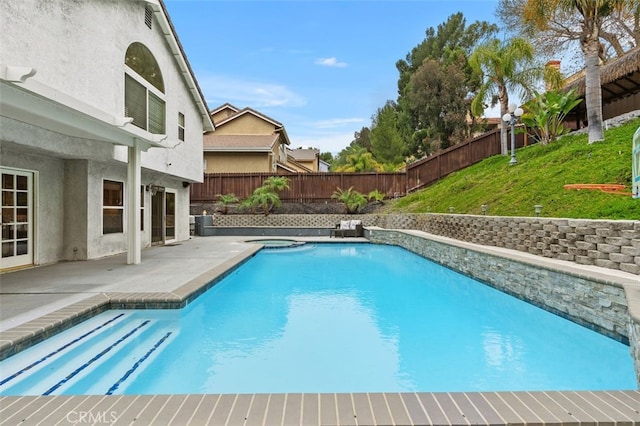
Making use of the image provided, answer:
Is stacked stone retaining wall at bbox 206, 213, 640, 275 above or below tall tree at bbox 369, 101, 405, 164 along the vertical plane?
below

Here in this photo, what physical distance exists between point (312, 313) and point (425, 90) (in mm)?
25119

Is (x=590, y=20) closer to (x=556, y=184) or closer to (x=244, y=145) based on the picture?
(x=556, y=184)

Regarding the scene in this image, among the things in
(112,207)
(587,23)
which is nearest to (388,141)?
(587,23)

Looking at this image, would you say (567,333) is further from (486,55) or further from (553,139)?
(486,55)

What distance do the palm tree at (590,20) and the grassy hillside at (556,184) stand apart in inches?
35.6

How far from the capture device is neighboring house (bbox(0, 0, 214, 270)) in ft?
18.7

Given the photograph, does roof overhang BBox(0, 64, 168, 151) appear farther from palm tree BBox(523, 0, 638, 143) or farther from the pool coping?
palm tree BBox(523, 0, 638, 143)

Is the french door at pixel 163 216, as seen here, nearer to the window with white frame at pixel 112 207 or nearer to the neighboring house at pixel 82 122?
the neighboring house at pixel 82 122

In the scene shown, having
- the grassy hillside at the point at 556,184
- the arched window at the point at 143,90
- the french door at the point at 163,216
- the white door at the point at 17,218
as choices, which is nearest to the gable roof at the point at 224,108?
the french door at the point at 163,216

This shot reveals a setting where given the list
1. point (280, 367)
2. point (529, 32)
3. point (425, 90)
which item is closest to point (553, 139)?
point (529, 32)

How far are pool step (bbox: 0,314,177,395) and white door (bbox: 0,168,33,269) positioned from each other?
4.15m

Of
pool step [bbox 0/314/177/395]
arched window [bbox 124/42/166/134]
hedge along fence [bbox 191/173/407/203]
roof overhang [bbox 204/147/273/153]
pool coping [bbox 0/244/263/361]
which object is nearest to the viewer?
pool step [bbox 0/314/177/395]

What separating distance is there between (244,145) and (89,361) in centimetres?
2180
